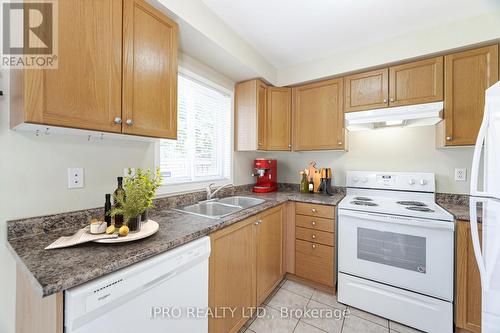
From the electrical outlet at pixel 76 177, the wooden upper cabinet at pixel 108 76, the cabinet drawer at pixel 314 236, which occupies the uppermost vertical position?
the wooden upper cabinet at pixel 108 76

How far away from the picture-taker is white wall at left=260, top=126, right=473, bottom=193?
200cm

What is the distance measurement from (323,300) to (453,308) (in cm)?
94

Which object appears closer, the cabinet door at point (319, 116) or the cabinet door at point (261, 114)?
the cabinet door at point (319, 116)

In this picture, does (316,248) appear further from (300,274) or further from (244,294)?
(244,294)

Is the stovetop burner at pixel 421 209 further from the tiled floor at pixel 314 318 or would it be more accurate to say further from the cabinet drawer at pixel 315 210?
the tiled floor at pixel 314 318

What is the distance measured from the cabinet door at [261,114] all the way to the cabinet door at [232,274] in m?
1.05

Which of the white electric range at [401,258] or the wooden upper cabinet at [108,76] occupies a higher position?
the wooden upper cabinet at [108,76]

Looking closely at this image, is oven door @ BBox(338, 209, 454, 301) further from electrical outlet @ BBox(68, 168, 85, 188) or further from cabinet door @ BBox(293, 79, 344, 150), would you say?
electrical outlet @ BBox(68, 168, 85, 188)

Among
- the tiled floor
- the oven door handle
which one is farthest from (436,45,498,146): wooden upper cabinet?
the tiled floor

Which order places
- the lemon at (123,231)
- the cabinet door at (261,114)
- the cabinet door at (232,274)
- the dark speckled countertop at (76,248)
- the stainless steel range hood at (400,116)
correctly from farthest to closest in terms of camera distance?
the cabinet door at (261,114)
the stainless steel range hood at (400,116)
the cabinet door at (232,274)
the lemon at (123,231)
the dark speckled countertop at (76,248)

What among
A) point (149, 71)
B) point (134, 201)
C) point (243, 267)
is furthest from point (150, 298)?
point (149, 71)

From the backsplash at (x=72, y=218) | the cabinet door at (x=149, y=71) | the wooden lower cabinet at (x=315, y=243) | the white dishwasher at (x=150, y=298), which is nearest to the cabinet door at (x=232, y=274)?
the white dishwasher at (x=150, y=298)

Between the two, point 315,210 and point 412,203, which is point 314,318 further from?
point 412,203

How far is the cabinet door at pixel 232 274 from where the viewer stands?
4.20 feet
